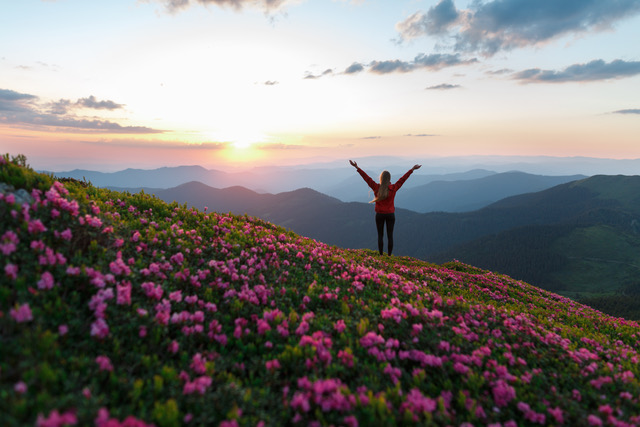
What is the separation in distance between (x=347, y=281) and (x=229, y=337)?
402 centimetres

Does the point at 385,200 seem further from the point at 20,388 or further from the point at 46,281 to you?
the point at 20,388

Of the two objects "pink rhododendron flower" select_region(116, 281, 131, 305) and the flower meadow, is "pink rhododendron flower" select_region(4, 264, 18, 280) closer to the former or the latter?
the flower meadow

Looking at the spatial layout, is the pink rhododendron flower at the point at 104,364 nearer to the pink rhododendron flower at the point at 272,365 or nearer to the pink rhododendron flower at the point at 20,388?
the pink rhododendron flower at the point at 20,388

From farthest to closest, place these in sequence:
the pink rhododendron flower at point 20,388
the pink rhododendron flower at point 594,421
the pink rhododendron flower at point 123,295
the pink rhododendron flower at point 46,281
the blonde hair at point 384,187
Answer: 1. the blonde hair at point 384,187
2. the pink rhododendron flower at point 123,295
3. the pink rhododendron flower at point 46,281
4. the pink rhododendron flower at point 594,421
5. the pink rhododendron flower at point 20,388

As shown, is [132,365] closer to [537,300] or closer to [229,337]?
[229,337]

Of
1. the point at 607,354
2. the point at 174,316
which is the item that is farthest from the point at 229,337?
the point at 607,354

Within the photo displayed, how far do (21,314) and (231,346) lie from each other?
2944mm

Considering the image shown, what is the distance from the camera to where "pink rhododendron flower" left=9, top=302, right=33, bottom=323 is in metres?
3.78

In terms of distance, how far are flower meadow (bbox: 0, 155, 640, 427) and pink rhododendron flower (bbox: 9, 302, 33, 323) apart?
21 millimetres

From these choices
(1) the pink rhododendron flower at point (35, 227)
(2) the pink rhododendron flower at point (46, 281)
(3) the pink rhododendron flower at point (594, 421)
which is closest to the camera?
(3) the pink rhododendron flower at point (594, 421)

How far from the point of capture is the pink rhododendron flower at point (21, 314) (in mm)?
3781

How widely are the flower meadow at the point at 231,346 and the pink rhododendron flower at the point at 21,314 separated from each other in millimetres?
21

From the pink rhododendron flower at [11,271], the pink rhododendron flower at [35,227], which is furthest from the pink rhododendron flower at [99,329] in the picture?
the pink rhododendron flower at [35,227]

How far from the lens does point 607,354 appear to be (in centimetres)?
724
